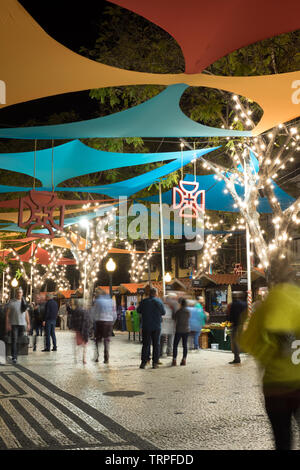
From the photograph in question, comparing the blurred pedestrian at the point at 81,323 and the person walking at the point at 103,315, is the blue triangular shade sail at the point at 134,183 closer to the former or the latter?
the blurred pedestrian at the point at 81,323

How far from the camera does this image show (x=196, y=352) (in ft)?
54.9

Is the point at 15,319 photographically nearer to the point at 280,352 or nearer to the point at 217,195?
the point at 217,195

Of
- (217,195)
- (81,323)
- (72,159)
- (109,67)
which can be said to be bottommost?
(81,323)

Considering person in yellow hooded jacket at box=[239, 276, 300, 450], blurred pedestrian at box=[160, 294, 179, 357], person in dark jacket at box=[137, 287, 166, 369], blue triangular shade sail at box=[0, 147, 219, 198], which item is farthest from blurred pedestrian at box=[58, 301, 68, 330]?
person in yellow hooded jacket at box=[239, 276, 300, 450]

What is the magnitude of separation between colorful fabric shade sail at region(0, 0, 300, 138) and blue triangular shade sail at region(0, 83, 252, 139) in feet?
1.08

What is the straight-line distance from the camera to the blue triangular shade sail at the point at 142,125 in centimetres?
969

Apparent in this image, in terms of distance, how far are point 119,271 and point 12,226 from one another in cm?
3286

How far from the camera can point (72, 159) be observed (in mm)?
Answer: 13695

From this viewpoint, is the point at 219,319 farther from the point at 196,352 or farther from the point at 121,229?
the point at 196,352

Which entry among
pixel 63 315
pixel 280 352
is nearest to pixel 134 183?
pixel 280 352

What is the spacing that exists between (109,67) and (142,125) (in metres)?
2.79

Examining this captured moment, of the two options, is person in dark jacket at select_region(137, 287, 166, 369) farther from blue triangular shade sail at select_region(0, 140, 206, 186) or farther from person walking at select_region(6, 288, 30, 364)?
blue triangular shade sail at select_region(0, 140, 206, 186)

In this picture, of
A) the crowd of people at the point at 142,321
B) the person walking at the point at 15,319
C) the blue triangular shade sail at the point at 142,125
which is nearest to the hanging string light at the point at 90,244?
the crowd of people at the point at 142,321
